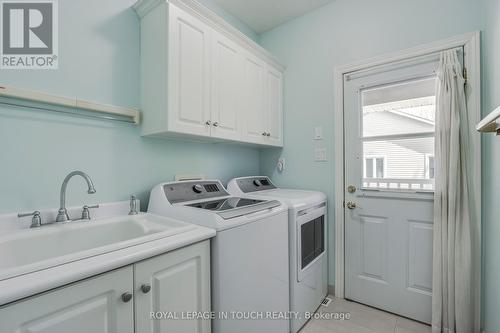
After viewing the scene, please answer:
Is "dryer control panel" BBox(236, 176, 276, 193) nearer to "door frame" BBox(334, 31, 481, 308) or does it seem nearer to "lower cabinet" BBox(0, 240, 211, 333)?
"door frame" BBox(334, 31, 481, 308)

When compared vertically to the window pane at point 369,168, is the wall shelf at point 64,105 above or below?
above

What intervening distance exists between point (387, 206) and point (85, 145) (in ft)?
7.35

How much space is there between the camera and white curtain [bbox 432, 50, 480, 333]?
1.55 m

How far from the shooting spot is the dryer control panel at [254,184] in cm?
215

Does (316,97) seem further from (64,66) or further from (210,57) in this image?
(64,66)

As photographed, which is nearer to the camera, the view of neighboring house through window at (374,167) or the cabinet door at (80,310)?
the cabinet door at (80,310)

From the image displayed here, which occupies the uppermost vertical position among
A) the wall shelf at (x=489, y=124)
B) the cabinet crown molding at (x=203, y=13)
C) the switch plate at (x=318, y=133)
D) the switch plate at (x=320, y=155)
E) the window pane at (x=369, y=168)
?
the cabinet crown molding at (x=203, y=13)

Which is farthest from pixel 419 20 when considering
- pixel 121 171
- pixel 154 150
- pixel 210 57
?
pixel 121 171

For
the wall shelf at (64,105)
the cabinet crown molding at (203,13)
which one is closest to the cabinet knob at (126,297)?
the wall shelf at (64,105)

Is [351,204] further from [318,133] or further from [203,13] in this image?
[203,13]

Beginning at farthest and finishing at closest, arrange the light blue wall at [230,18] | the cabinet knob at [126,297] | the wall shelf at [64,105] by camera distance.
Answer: the light blue wall at [230,18] < the wall shelf at [64,105] < the cabinet knob at [126,297]

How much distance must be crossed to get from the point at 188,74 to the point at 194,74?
5cm

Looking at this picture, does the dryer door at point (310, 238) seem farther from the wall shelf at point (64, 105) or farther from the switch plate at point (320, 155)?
the wall shelf at point (64, 105)

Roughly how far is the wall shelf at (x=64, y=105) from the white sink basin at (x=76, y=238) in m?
0.62
